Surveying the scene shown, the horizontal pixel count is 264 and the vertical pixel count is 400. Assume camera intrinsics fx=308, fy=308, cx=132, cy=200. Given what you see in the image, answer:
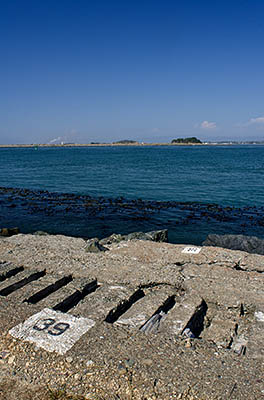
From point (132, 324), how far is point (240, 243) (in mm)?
6883

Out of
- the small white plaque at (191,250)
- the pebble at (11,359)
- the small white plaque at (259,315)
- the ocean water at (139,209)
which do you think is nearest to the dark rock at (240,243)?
the ocean water at (139,209)

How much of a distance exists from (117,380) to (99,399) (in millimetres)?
237

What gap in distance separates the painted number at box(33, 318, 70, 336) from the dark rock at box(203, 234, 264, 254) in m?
7.40

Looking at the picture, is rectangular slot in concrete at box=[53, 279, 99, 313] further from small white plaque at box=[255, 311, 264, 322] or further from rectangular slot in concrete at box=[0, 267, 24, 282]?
small white plaque at box=[255, 311, 264, 322]

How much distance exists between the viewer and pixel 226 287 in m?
5.37

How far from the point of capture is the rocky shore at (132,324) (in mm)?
3031

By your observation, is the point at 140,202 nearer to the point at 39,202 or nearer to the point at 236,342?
the point at 39,202

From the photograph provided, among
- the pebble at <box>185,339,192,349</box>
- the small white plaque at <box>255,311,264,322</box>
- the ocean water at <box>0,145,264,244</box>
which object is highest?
the pebble at <box>185,339,192,349</box>

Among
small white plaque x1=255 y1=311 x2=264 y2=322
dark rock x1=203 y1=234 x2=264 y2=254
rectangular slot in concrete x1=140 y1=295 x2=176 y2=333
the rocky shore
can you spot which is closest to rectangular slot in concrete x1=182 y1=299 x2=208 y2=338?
the rocky shore

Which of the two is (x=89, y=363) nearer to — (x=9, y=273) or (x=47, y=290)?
(x=47, y=290)

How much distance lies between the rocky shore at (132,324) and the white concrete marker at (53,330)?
1 cm

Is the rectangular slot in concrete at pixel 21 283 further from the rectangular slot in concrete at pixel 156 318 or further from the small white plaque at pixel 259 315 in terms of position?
the small white plaque at pixel 259 315

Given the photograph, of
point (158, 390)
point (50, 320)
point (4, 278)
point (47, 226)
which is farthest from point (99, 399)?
point (47, 226)

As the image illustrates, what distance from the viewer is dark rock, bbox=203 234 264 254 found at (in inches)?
385
